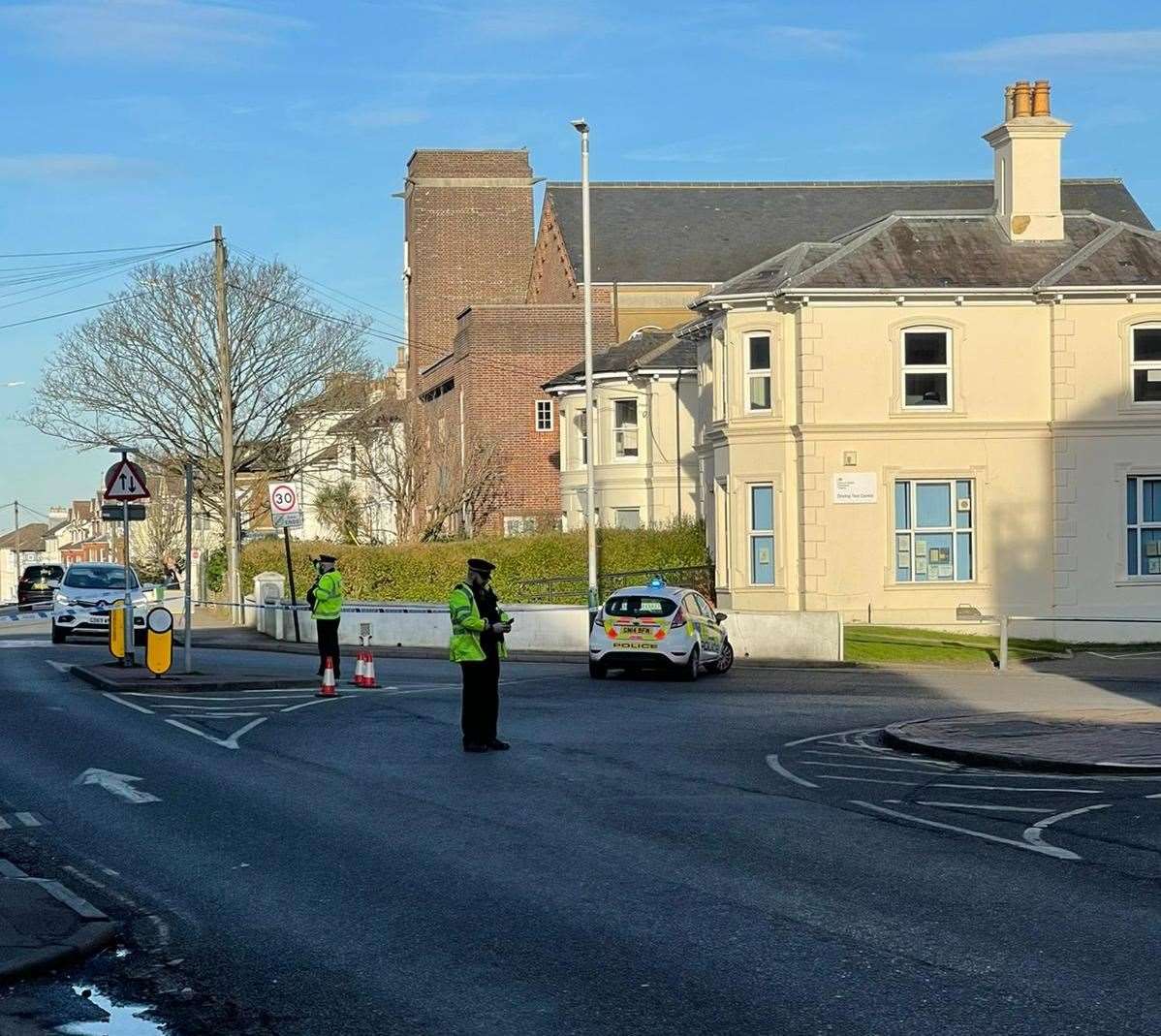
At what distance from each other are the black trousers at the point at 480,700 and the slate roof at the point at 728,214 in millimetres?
51611

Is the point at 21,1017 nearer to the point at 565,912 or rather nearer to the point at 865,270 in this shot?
the point at 565,912

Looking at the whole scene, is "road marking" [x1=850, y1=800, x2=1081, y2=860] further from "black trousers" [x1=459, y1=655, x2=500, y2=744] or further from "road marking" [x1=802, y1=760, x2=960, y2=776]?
"black trousers" [x1=459, y1=655, x2=500, y2=744]

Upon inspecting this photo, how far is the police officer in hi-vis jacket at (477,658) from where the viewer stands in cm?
1648

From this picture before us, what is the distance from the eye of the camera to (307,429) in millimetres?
57656

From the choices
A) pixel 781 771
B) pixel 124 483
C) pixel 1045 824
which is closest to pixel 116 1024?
pixel 1045 824

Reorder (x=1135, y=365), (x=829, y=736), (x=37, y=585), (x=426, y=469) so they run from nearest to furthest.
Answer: (x=829, y=736) → (x=1135, y=365) → (x=426, y=469) → (x=37, y=585)

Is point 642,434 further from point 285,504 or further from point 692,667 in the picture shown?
point 692,667

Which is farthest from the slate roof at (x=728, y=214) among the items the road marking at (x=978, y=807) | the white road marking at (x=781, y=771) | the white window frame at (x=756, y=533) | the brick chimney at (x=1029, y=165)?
the road marking at (x=978, y=807)

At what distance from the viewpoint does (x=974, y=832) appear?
38.8 ft

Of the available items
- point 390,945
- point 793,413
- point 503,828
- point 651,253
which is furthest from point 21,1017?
point 651,253

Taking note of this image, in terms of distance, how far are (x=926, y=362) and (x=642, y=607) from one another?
41.9 feet

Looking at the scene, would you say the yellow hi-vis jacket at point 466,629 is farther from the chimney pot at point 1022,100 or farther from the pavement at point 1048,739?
the chimney pot at point 1022,100

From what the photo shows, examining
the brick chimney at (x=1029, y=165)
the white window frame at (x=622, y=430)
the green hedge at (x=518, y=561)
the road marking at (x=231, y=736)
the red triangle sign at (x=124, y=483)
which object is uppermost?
the brick chimney at (x=1029, y=165)

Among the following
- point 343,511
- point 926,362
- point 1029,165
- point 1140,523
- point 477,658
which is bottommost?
point 477,658
